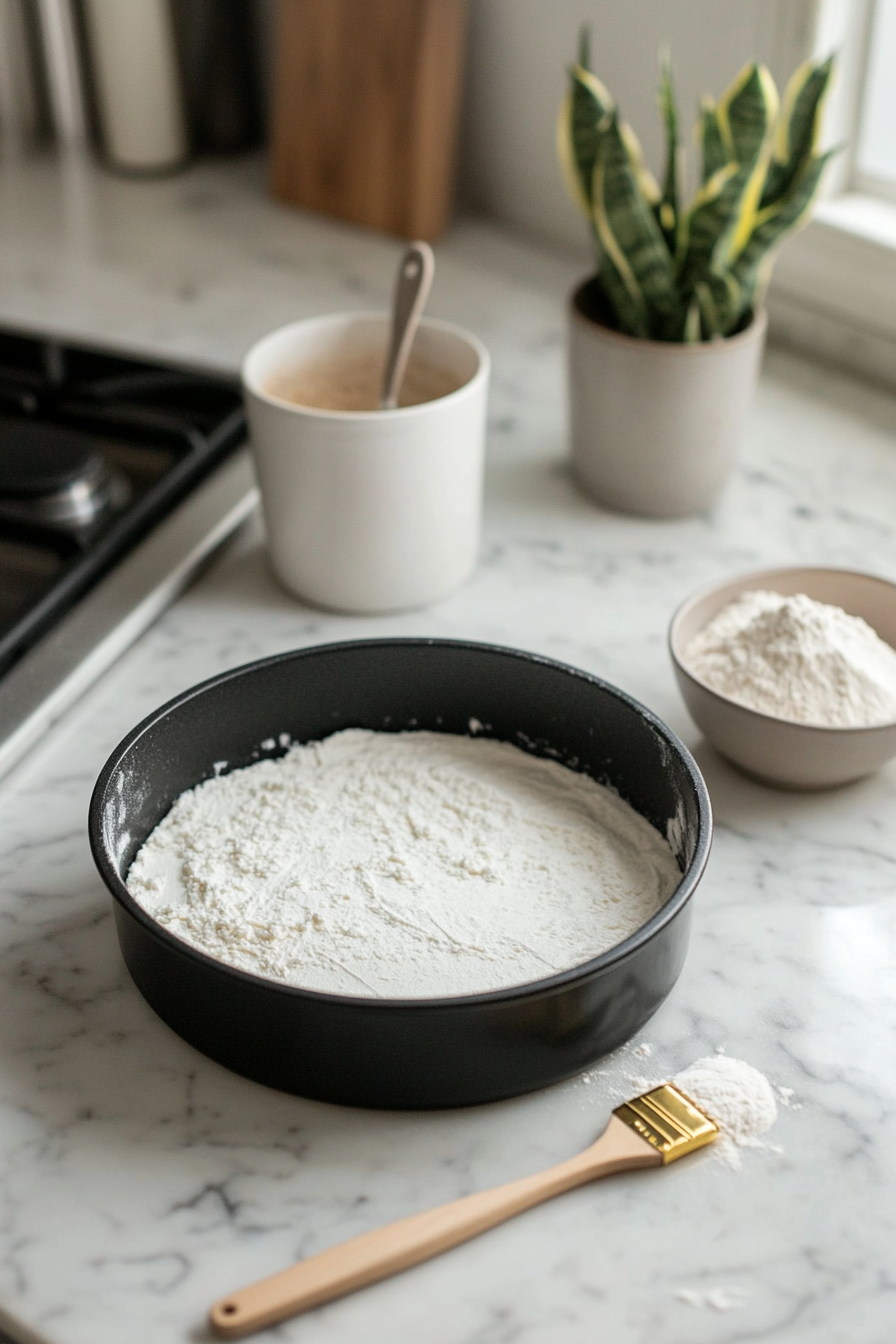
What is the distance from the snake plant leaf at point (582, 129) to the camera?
83 centimetres

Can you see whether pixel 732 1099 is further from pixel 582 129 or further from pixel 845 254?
pixel 845 254

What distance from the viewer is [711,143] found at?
87cm

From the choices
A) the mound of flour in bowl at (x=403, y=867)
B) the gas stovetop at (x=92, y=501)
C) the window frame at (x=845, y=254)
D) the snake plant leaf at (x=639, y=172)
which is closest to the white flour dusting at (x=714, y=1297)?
the mound of flour in bowl at (x=403, y=867)

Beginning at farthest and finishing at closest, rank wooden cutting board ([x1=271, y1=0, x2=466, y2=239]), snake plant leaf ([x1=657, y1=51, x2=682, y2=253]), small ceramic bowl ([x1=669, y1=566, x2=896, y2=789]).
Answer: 1. wooden cutting board ([x1=271, y1=0, x2=466, y2=239])
2. snake plant leaf ([x1=657, y1=51, x2=682, y2=253])
3. small ceramic bowl ([x1=669, y1=566, x2=896, y2=789])

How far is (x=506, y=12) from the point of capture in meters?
1.25

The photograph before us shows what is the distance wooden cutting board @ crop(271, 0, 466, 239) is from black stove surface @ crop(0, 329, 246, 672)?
381mm

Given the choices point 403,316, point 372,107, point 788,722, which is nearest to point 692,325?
point 403,316

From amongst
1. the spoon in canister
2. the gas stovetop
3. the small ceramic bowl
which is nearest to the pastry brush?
the small ceramic bowl

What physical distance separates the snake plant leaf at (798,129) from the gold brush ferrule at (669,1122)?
592mm

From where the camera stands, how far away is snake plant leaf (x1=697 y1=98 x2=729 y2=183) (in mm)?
862

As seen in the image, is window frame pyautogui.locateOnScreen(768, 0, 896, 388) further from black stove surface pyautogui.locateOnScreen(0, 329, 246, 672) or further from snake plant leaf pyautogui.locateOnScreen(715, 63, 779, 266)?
black stove surface pyautogui.locateOnScreen(0, 329, 246, 672)

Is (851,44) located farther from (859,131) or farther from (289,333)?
(289,333)

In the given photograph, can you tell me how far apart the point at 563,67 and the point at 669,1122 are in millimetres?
993

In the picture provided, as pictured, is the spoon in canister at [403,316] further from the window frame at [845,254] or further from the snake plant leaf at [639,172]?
the window frame at [845,254]
